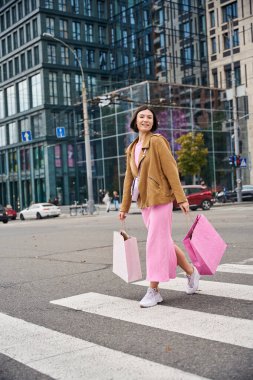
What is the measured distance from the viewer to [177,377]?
9.78ft

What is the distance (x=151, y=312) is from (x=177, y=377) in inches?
65.6

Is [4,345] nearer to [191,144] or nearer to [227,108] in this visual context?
[191,144]

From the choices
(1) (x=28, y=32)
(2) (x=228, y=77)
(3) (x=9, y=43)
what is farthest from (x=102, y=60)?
(2) (x=228, y=77)

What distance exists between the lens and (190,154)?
4041cm

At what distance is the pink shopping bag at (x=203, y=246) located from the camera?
203 inches

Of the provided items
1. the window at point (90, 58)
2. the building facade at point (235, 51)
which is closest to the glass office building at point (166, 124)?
the building facade at point (235, 51)

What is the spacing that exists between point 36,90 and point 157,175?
5201 cm

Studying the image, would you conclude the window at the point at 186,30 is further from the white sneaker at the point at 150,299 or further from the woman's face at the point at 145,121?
the white sneaker at the point at 150,299

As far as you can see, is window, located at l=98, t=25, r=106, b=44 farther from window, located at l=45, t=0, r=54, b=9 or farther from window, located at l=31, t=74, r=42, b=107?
window, located at l=31, t=74, r=42, b=107

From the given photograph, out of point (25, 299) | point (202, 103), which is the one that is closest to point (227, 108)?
point (202, 103)

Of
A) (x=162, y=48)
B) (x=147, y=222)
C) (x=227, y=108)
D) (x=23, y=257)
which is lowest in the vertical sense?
(x=23, y=257)

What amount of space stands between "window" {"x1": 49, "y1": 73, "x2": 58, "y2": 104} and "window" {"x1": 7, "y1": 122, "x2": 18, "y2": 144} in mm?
7750

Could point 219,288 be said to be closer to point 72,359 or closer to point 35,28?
point 72,359

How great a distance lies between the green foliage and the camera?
40344mm
